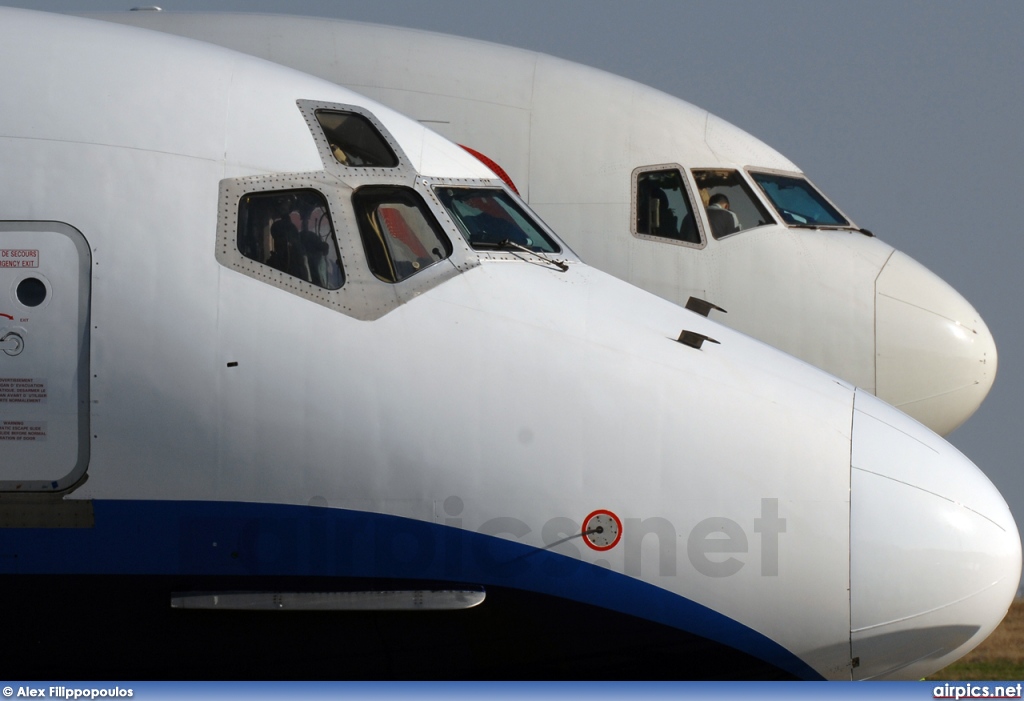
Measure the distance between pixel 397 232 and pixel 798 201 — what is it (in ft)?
24.4

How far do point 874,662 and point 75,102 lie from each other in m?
5.30

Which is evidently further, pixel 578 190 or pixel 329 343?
pixel 578 190

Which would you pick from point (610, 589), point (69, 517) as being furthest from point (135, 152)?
point (610, 589)

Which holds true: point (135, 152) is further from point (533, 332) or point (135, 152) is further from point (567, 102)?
point (567, 102)

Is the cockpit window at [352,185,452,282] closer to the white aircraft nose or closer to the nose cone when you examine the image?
the white aircraft nose

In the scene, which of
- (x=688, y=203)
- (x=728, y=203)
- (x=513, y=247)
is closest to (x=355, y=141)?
(x=513, y=247)

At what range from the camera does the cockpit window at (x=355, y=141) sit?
A: 25.3 ft

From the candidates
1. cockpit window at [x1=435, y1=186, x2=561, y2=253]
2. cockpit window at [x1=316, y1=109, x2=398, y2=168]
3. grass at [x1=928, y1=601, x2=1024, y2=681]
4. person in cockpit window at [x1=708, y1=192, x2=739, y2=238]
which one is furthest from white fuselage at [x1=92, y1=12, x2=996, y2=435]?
cockpit window at [x1=316, y1=109, x2=398, y2=168]

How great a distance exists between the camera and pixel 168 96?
755 centimetres

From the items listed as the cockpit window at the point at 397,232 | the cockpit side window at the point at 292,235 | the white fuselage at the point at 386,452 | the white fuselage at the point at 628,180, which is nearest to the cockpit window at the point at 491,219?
the cockpit window at the point at 397,232

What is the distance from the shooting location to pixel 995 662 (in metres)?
15.8

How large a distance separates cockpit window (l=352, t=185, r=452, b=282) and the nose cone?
690 centimetres

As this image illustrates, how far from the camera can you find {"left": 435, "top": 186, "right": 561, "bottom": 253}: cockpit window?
7738 millimetres

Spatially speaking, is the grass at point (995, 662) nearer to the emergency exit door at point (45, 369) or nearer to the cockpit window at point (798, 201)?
the cockpit window at point (798, 201)
